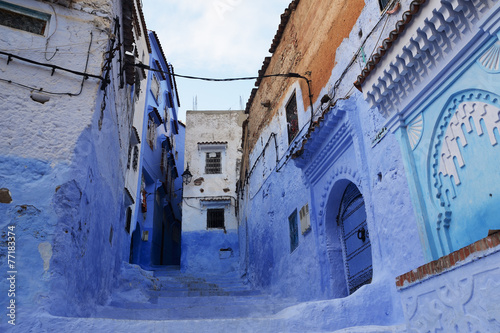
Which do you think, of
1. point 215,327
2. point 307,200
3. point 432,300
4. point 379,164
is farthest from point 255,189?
point 432,300

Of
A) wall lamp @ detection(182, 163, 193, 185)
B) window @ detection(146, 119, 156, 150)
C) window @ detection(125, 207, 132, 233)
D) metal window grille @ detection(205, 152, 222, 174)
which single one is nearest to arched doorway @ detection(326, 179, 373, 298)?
window @ detection(125, 207, 132, 233)

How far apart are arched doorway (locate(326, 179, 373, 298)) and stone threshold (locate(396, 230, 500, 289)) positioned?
9.77 ft

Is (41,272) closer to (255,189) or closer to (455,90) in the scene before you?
(455,90)

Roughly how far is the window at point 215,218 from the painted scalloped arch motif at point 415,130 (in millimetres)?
12995

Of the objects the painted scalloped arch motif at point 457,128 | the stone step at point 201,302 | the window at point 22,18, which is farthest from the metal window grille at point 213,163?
the painted scalloped arch motif at point 457,128

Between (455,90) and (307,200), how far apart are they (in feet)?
13.9

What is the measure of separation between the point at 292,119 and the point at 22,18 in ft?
18.5

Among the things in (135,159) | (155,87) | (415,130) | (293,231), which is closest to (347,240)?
(293,231)

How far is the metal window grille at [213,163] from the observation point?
719 inches

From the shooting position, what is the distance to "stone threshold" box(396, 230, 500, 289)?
244cm

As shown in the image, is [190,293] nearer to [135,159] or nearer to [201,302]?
[201,302]

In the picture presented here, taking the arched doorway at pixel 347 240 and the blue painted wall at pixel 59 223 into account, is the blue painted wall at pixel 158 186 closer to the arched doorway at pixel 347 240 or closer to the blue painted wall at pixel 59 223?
the blue painted wall at pixel 59 223

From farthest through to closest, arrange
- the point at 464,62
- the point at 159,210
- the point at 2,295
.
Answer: the point at 159,210
the point at 2,295
the point at 464,62

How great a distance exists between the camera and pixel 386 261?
510 cm
